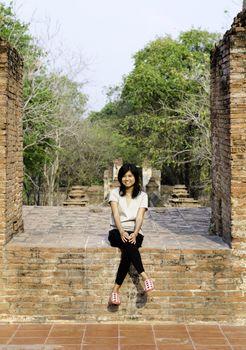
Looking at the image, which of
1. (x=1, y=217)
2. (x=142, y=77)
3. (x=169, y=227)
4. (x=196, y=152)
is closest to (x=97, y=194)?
(x=196, y=152)

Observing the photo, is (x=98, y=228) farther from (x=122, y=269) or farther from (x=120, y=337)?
(x=120, y=337)

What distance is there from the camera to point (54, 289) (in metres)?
5.97

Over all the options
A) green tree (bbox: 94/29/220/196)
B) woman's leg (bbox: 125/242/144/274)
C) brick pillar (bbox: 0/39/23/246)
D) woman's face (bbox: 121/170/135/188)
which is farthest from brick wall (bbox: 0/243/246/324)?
green tree (bbox: 94/29/220/196)

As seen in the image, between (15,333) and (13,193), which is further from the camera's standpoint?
(13,193)

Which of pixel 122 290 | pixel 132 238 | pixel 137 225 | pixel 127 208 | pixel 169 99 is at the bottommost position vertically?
pixel 122 290

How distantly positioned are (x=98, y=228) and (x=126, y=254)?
1.70m

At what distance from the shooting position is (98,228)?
7469 millimetres

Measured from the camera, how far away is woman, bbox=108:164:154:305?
229 inches

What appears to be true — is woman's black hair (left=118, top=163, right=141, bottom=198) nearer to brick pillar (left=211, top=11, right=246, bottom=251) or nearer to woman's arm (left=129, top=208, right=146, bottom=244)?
woman's arm (left=129, top=208, right=146, bottom=244)

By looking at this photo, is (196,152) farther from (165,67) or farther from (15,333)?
(15,333)

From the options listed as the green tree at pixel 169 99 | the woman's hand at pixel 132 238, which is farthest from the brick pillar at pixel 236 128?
the green tree at pixel 169 99

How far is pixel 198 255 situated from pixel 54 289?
5.17 ft

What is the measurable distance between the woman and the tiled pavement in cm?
38

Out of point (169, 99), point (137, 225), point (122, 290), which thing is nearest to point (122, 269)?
point (122, 290)
